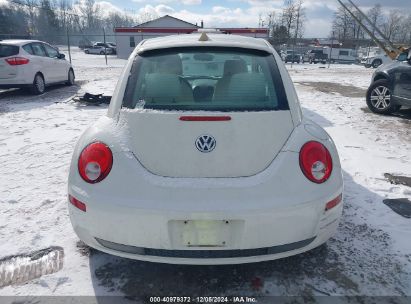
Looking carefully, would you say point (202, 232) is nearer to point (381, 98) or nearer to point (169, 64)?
point (169, 64)

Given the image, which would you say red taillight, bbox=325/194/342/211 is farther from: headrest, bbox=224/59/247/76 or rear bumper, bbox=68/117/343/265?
headrest, bbox=224/59/247/76

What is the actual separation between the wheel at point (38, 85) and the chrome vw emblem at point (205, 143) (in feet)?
32.3

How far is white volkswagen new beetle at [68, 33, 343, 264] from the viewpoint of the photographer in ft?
6.56

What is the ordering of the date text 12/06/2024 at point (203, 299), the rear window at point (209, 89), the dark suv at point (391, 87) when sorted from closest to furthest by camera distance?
the date text 12/06/2024 at point (203, 299), the rear window at point (209, 89), the dark suv at point (391, 87)

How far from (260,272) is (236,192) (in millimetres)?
864

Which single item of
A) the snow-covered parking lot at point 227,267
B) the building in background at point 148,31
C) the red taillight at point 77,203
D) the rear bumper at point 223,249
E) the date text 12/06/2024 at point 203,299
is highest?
the building in background at point 148,31

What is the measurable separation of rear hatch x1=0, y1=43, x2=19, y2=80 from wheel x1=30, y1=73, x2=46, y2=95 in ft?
2.33

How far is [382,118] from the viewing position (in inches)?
303

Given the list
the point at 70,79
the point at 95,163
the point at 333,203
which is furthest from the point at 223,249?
the point at 70,79

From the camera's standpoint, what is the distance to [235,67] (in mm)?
2699

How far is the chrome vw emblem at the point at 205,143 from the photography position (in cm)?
211

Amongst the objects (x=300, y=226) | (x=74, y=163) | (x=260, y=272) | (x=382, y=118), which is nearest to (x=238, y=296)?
(x=260, y=272)

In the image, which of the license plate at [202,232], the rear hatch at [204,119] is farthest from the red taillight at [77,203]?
the license plate at [202,232]

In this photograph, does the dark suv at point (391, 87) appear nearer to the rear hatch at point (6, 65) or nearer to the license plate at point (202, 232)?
the license plate at point (202, 232)
